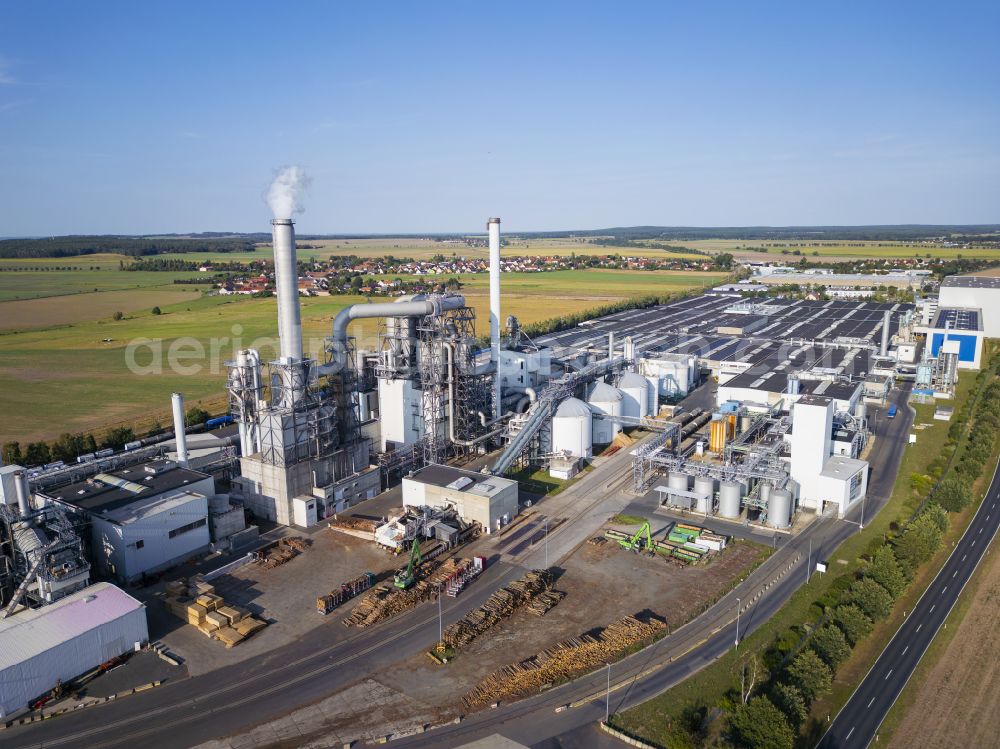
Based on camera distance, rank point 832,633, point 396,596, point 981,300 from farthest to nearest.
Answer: point 981,300 < point 396,596 < point 832,633

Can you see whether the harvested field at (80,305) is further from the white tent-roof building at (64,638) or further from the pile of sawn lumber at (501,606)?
the pile of sawn lumber at (501,606)

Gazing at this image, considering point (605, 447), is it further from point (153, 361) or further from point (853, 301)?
point (853, 301)

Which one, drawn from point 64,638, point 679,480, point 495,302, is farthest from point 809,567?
point 64,638

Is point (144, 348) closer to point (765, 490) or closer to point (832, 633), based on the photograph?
point (765, 490)

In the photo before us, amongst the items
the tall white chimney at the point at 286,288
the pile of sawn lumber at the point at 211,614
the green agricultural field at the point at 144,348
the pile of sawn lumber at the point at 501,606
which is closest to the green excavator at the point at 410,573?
the pile of sawn lumber at the point at 501,606

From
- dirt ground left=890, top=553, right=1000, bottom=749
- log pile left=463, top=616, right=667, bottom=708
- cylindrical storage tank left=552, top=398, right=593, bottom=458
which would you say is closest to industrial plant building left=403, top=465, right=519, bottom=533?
cylindrical storage tank left=552, top=398, right=593, bottom=458
